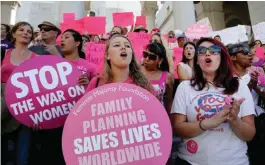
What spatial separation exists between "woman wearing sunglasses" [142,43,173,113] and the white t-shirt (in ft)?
2.02

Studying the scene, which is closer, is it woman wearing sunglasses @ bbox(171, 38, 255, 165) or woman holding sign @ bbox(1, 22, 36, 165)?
woman wearing sunglasses @ bbox(171, 38, 255, 165)

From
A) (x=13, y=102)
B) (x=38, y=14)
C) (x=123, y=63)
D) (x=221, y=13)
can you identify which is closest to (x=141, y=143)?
(x=123, y=63)

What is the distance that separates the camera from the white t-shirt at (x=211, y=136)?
179 centimetres

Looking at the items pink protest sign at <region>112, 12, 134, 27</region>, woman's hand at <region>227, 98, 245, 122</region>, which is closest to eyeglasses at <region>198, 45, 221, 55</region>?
woman's hand at <region>227, 98, 245, 122</region>

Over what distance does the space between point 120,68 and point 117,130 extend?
602 mm

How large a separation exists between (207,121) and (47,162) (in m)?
1.56

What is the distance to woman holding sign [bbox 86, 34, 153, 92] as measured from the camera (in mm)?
2066

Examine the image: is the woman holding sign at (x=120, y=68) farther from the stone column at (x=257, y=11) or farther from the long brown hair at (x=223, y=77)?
the stone column at (x=257, y=11)

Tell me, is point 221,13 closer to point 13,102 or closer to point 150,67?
point 150,67

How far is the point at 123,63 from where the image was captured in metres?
2.06

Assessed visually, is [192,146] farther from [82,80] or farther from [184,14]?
[184,14]

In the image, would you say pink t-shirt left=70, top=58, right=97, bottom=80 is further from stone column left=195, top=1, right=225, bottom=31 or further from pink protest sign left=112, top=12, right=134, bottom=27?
stone column left=195, top=1, right=225, bottom=31

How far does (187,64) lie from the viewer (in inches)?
142

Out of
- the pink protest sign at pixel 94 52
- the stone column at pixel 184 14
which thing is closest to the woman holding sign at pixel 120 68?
the pink protest sign at pixel 94 52
